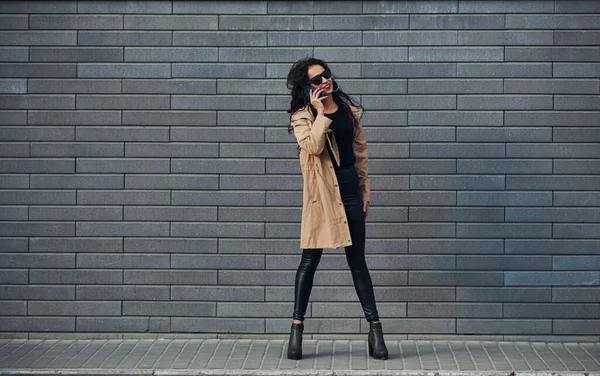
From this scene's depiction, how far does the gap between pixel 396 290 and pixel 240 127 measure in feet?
5.98

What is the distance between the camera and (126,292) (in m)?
8.88

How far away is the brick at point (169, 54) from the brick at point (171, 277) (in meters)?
1.72

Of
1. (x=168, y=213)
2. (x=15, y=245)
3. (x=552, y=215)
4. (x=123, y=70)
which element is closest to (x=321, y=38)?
(x=123, y=70)

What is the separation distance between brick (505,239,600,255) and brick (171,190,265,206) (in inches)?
81.0

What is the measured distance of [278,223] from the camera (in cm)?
881

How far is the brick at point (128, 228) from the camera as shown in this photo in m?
8.86

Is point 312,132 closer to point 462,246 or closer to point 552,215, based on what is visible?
point 462,246

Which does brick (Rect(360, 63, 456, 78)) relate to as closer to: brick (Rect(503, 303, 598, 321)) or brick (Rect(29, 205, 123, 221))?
brick (Rect(503, 303, 598, 321))

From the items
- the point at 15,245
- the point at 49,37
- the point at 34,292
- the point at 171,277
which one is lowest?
the point at 34,292

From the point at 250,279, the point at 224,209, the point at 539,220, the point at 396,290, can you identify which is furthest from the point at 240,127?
the point at 539,220

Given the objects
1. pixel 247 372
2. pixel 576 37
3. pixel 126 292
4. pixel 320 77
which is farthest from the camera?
pixel 126 292

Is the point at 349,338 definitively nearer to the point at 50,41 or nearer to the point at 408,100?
the point at 408,100

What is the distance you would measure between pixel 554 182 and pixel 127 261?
11.5 feet

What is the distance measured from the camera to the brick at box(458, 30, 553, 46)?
8.70 metres
